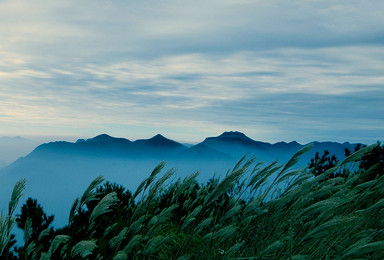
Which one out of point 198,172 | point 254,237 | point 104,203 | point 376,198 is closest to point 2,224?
point 104,203

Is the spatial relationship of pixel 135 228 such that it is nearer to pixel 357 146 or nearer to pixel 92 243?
pixel 92 243

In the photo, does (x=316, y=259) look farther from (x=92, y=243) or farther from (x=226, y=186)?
(x=92, y=243)

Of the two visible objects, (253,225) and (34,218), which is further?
(34,218)

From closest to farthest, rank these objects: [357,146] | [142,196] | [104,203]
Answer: [104,203]
[142,196]
[357,146]

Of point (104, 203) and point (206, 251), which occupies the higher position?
point (104, 203)

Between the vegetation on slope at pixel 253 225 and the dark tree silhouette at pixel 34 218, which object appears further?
the dark tree silhouette at pixel 34 218

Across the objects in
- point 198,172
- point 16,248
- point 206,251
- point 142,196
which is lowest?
point 16,248

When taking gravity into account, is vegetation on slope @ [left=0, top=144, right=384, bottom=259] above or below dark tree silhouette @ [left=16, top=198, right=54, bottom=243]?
above

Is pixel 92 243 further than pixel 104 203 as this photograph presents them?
No

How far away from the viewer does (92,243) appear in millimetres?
2428

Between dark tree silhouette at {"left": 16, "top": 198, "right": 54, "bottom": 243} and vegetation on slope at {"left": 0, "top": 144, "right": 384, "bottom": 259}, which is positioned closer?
vegetation on slope at {"left": 0, "top": 144, "right": 384, "bottom": 259}

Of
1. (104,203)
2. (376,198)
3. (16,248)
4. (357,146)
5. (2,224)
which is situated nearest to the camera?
(104,203)

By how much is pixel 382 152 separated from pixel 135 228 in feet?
23.6

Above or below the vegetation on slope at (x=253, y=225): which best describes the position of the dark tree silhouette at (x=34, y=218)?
below
